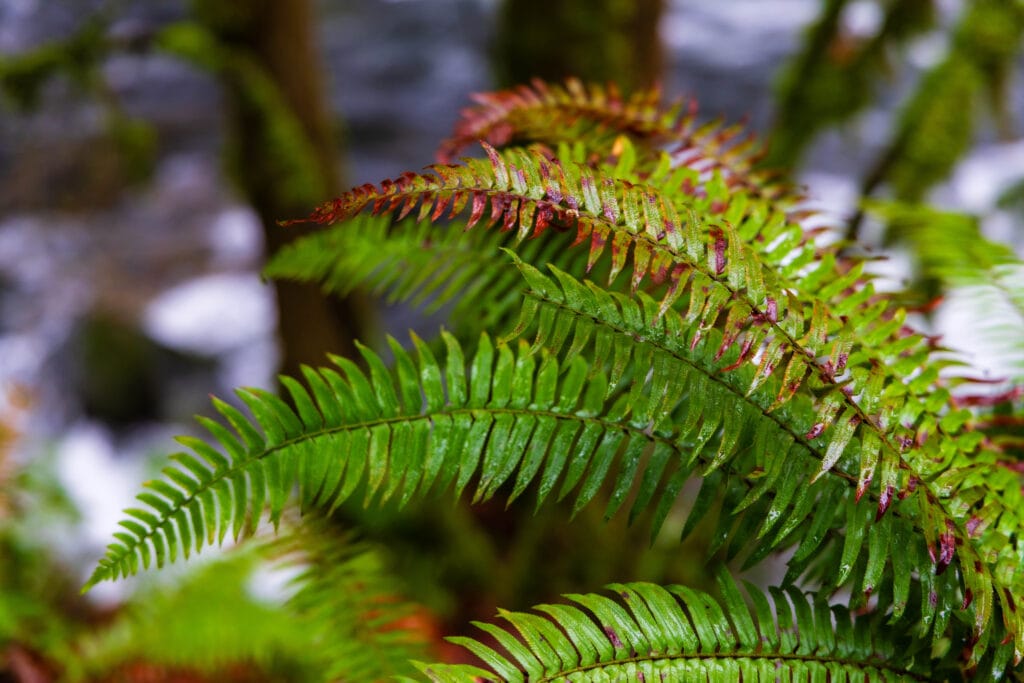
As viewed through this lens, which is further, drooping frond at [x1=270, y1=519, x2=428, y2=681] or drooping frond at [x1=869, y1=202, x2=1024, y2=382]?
drooping frond at [x1=869, y1=202, x2=1024, y2=382]

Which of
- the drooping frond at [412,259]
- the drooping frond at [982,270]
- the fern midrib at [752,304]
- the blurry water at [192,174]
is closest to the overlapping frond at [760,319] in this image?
the fern midrib at [752,304]

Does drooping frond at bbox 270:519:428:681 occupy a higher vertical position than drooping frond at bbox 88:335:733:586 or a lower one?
lower

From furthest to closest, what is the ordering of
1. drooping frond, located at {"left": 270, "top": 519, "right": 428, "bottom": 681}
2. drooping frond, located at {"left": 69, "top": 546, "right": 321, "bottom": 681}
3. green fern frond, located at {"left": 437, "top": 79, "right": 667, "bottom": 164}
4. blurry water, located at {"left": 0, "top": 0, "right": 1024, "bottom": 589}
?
1. blurry water, located at {"left": 0, "top": 0, "right": 1024, "bottom": 589}
2. drooping frond, located at {"left": 69, "top": 546, "right": 321, "bottom": 681}
3. green fern frond, located at {"left": 437, "top": 79, "right": 667, "bottom": 164}
4. drooping frond, located at {"left": 270, "top": 519, "right": 428, "bottom": 681}

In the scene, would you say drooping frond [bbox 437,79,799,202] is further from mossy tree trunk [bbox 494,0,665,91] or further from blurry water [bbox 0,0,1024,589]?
blurry water [bbox 0,0,1024,589]

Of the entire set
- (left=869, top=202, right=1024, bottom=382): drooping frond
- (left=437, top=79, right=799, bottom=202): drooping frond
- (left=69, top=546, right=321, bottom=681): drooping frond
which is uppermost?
(left=437, top=79, right=799, bottom=202): drooping frond

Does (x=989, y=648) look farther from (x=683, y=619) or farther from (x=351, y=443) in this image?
(x=351, y=443)

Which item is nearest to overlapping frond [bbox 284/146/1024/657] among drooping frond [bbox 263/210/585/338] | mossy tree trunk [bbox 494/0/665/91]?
drooping frond [bbox 263/210/585/338]

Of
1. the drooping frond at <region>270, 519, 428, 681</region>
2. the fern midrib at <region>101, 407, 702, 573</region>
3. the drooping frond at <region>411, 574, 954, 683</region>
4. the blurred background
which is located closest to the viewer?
the drooping frond at <region>411, 574, 954, 683</region>

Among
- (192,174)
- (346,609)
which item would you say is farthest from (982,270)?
(192,174)
